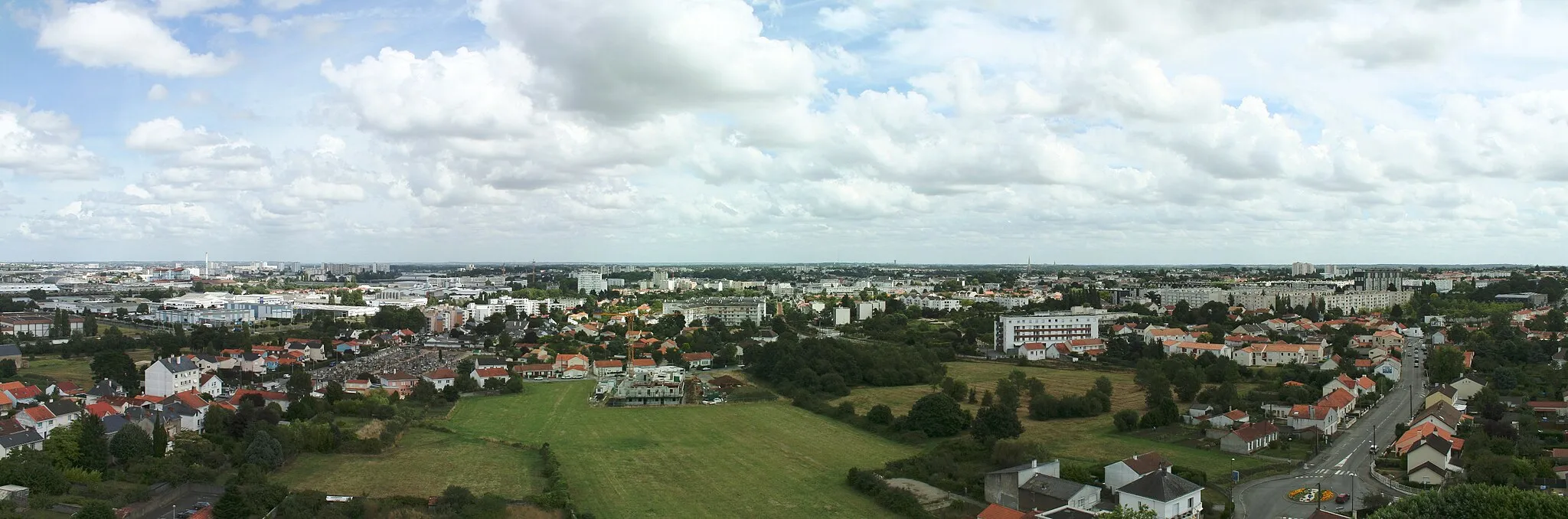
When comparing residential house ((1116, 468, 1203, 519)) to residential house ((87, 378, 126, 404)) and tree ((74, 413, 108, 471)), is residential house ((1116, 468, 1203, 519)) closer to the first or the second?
tree ((74, 413, 108, 471))

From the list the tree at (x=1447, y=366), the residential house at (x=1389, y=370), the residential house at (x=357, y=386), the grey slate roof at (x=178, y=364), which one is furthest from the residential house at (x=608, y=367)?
the tree at (x=1447, y=366)

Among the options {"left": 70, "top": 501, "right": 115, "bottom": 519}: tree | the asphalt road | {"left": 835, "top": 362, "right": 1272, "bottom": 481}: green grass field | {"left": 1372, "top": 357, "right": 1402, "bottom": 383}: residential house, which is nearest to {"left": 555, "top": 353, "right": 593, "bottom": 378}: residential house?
{"left": 835, "top": 362, "right": 1272, "bottom": 481}: green grass field

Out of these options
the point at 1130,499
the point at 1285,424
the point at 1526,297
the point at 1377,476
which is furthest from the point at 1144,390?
the point at 1526,297

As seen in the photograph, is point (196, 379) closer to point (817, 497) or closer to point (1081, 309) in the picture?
point (817, 497)

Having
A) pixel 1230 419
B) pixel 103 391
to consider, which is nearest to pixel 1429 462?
pixel 1230 419

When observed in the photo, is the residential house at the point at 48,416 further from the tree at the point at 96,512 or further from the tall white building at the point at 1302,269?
the tall white building at the point at 1302,269

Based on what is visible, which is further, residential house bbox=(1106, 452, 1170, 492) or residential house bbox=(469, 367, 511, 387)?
residential house bbox=(469, 367, 511, 387)
